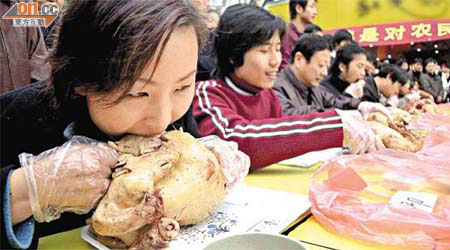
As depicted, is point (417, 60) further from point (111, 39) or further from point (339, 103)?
point (111, 39)

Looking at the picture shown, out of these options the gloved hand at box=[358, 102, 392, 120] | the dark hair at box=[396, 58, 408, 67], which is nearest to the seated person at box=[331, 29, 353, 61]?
the dark hair at box=[396, 58, 408, 67]

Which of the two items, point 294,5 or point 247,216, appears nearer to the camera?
point 247,216

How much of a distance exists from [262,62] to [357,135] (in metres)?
0.51

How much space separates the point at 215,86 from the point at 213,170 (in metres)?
0.78

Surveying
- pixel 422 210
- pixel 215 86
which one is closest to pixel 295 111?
pixel 215 86

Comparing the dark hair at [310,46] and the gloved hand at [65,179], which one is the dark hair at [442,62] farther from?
the gloved hand at [65,179]

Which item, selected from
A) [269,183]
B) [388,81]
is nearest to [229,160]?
[269,183]

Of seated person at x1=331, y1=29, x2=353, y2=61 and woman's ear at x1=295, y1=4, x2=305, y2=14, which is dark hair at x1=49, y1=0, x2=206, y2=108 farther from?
seated person at x1=331, y1=29, x2=353, y2=61

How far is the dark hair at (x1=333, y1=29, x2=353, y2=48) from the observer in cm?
391

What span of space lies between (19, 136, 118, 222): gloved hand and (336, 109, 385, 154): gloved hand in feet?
3.05

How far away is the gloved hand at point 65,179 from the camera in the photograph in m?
0.62

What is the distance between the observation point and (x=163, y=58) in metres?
0.70

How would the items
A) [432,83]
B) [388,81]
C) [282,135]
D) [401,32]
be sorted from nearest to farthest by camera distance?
[282,135] < [401,32] < [388,81] < [432,83]

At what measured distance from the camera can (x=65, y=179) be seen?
62cm
